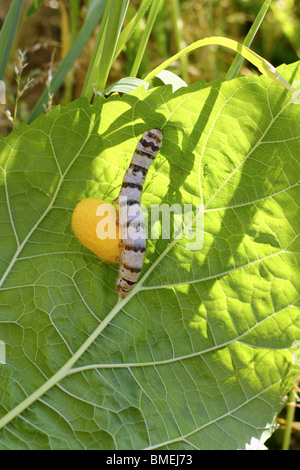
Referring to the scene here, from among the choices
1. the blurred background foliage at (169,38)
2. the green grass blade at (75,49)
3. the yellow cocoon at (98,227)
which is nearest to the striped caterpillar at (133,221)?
the yellow cocoon at (98,227)

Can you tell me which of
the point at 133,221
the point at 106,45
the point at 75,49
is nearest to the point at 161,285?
the point at 133,221

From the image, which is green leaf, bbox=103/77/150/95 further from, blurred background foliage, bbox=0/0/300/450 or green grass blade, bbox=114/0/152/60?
blurred background foliage, bbox=0/0/300/450

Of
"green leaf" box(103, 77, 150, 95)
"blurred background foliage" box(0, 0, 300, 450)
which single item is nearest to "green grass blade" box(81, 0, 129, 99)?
"green leaf" box(103, 77, 150, 95)

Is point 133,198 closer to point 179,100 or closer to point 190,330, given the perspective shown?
point 179,100

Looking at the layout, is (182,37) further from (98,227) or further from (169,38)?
(98,227)

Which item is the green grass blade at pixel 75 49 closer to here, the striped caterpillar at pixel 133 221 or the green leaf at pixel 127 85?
the green leaf at pixel 127 85
